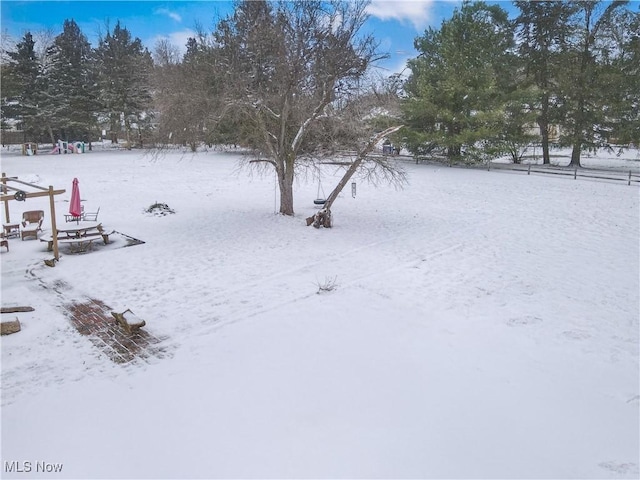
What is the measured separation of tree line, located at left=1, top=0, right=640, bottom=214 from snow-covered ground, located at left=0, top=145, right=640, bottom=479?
3.49m

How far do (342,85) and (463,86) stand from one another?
16.4 m

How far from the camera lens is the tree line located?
42.4ft

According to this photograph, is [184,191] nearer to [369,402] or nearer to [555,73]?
[369,402]

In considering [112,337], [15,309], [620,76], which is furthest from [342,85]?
[620,76]

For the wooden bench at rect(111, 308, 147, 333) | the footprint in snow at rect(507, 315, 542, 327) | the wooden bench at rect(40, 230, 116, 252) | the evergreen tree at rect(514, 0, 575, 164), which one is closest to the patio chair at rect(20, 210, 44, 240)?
the wooden bench at rect(40, 230, 116, 252)

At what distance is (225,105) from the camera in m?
12.7

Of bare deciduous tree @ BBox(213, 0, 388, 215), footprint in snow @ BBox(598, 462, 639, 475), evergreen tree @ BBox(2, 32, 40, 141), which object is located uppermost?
evergreen tree @ BBox(2, 32, 40, 141)

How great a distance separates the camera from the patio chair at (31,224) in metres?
12.2

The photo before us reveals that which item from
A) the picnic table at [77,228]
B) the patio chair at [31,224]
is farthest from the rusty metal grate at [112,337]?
the patio chair at [31,224]

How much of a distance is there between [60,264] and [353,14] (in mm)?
10151

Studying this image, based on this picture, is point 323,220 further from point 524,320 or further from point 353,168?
point 524,320

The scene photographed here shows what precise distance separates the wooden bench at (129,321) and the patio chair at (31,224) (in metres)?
7.24

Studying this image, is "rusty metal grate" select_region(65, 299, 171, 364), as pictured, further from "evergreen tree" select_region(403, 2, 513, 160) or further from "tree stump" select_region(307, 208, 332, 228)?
"evergreen tree" select_region(403, 2, 513, 160)

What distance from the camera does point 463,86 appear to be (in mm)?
26922
